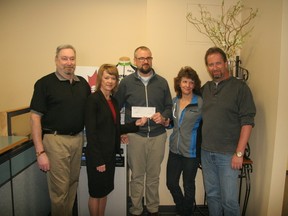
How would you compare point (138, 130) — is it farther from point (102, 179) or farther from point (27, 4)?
point (27, 4)

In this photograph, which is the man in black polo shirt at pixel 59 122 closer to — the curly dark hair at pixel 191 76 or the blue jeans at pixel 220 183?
the curly dark hair at pixel 191 76

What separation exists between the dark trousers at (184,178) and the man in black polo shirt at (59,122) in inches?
36.8

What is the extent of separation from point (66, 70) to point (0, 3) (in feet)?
6.05

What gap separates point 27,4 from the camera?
2818 mm

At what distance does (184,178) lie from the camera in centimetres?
212

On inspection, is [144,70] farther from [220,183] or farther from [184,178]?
[220,183]

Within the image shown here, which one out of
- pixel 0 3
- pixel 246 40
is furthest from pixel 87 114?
pixel 0 3

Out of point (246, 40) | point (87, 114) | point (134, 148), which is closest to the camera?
point (87, 114)

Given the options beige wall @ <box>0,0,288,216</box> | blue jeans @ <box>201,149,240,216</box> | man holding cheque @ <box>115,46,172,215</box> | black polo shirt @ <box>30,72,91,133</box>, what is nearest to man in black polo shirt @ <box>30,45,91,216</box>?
black polo shirt @ <box>30,72,91,133</box>

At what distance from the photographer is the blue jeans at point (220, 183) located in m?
1.85

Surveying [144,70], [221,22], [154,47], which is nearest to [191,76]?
[144,70]

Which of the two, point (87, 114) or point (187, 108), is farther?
point (187, 108)

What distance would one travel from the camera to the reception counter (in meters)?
1.66

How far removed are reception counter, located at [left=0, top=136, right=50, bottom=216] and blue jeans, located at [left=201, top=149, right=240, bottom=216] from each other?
1606 mm
